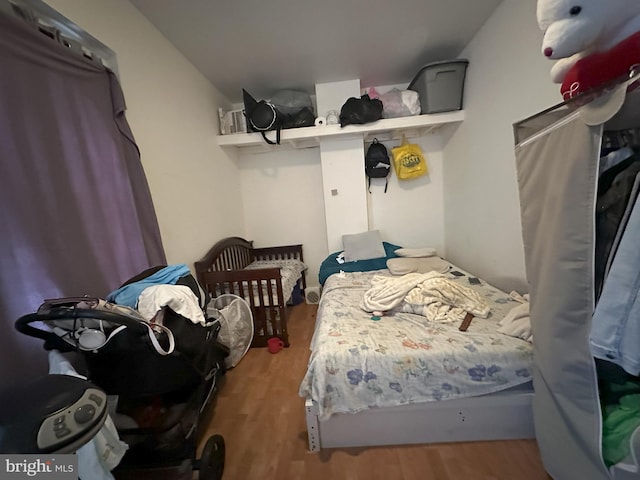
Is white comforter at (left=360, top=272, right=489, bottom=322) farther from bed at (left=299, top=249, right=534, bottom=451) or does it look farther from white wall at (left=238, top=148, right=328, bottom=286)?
white wall at (left=238, top=148, right=328, bottom=286)

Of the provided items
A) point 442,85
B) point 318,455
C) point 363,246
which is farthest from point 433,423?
point 442,85

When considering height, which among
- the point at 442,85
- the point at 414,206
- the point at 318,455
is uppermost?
the point at 442,85

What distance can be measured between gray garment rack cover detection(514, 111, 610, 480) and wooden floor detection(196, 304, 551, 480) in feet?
0.87

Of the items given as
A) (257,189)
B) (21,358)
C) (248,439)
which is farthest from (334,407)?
(257,189)

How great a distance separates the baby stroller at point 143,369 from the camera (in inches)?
34.8

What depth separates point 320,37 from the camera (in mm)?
2133

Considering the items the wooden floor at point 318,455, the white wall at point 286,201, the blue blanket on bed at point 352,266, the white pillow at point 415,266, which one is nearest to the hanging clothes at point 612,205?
the wooden floor at point 318,455

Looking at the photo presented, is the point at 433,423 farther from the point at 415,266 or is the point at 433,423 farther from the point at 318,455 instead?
the point at 415,266

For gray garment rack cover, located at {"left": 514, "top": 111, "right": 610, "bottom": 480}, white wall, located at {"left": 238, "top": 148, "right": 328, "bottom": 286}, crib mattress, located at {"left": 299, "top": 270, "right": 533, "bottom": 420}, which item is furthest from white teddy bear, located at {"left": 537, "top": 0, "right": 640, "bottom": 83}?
white wall, located at {"left": 238, "top": 148, "right": 328, "bottom": 286}

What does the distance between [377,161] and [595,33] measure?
2469 millimetres

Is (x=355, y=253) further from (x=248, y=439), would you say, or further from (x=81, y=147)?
(x=81, y=147)

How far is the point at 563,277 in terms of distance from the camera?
83 cm

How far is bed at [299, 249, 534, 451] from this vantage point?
125 centimetres

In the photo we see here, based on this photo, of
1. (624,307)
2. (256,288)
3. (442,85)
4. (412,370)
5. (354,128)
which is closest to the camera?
(624,307)
